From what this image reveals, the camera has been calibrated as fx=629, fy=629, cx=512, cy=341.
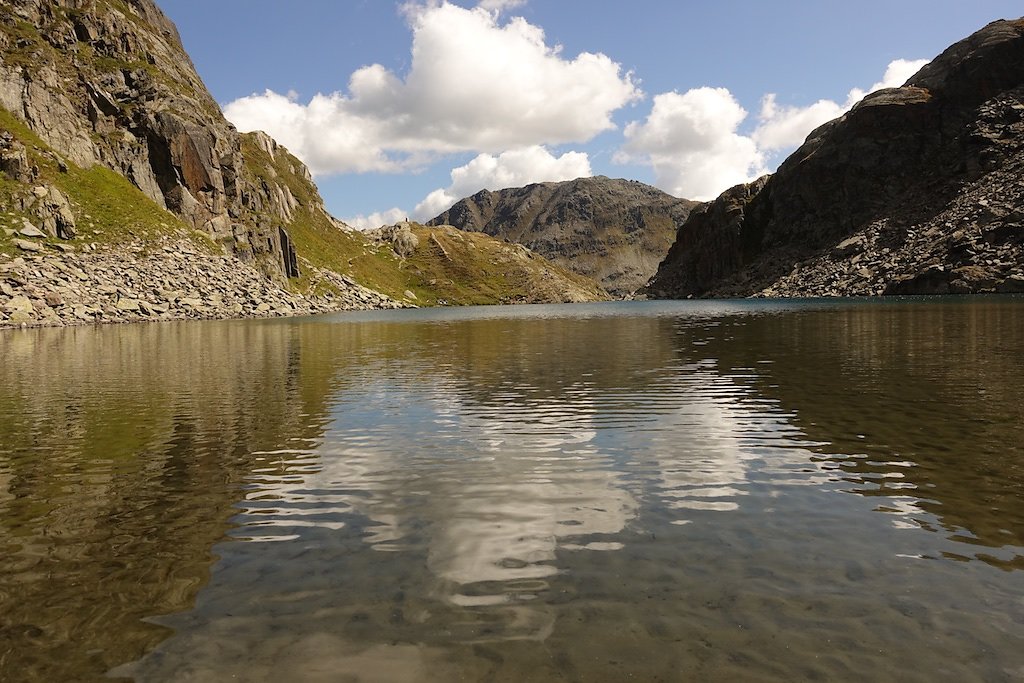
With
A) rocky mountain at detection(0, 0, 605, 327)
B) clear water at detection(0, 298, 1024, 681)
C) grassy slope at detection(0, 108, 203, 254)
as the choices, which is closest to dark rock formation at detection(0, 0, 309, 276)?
rocky mountain at detection(0, 0, 605, 327)

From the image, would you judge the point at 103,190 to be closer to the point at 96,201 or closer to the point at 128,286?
the point at 96,201

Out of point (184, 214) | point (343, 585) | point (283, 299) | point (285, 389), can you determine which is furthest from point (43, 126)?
point (343, 585)

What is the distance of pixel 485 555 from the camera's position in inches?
442

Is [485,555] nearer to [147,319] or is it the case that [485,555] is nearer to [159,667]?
[159,667]

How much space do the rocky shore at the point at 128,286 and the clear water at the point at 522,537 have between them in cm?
8834

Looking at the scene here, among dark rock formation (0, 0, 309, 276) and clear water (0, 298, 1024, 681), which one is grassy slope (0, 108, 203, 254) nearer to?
dark rock formation (0, 0, 309, 276)

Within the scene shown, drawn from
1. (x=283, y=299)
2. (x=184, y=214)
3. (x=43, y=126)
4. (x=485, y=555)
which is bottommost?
(x=485, y=555)

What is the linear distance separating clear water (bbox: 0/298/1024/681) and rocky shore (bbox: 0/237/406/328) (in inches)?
3478

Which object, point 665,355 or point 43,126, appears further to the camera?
point 43,126

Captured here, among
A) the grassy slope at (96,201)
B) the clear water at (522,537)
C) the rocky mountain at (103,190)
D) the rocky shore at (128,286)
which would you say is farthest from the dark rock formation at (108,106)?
the clear water at (522,537)

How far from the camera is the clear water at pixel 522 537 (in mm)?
7910

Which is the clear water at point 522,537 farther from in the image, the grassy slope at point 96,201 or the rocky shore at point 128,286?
the grassy slope at point 96,201

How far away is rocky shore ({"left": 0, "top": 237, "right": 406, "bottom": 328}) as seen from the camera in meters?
98.6

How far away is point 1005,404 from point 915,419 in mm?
4914
